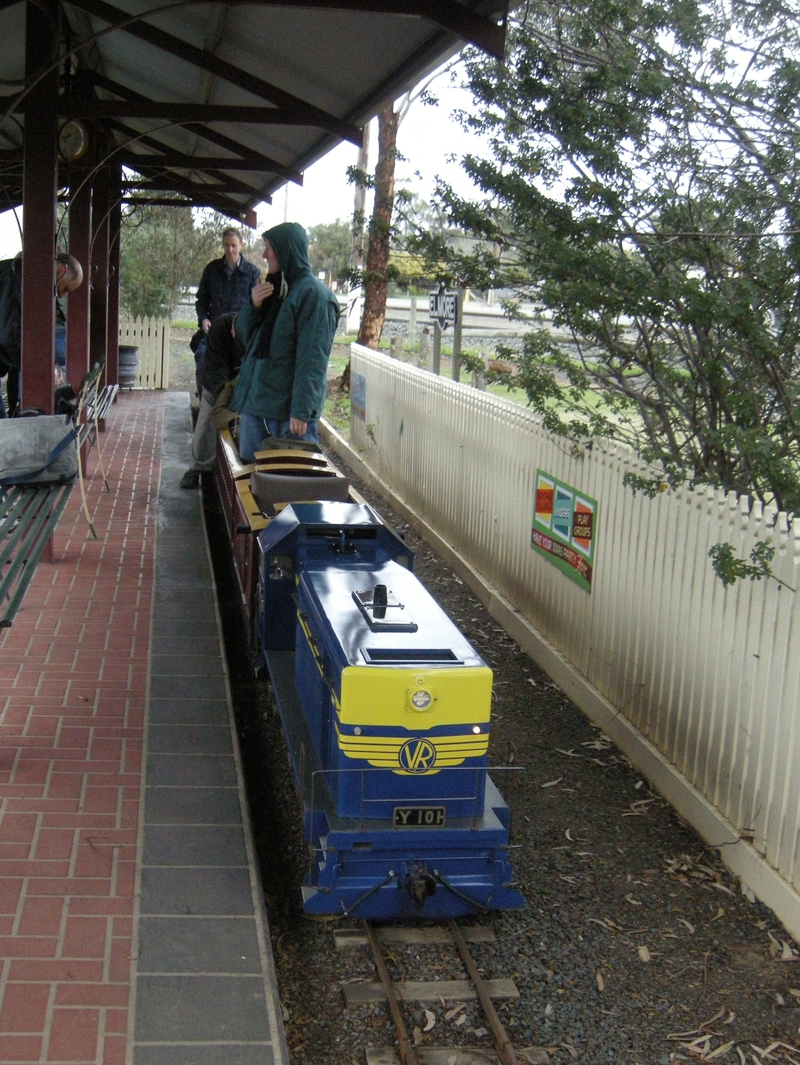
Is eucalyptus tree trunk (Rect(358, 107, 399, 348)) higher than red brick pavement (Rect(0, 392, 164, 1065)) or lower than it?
higher

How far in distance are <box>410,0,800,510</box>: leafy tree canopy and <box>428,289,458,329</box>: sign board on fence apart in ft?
6.72

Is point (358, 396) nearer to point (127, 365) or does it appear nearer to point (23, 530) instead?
point (127, 365)

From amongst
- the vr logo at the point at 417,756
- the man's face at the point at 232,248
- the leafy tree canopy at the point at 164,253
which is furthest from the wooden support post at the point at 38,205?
the leafy tree canopy at the point at 164,253

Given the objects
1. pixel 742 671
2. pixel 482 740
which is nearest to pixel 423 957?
pixel 482 740

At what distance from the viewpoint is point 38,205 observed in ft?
26.8

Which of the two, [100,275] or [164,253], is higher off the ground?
[164,253]

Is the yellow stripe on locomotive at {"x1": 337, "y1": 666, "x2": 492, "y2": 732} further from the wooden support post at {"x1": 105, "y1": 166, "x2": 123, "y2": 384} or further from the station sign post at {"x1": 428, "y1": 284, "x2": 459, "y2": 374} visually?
the wooden support post at {"x1": 105, "y1": 166, "x2": 123, "y2": 384}

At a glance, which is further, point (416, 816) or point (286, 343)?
point (286, 343)

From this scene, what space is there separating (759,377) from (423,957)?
3.94 metres

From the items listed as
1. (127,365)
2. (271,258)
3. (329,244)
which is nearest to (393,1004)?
(271,258)

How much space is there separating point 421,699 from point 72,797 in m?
1.79

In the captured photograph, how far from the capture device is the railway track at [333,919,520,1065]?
382cm

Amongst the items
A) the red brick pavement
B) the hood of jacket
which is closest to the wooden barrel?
the red brick pavement

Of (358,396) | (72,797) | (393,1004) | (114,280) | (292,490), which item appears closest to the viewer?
(393,1004)
